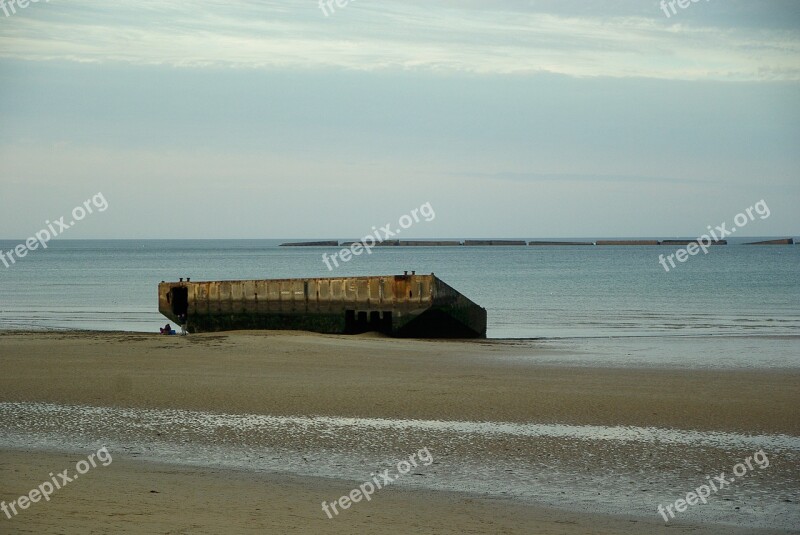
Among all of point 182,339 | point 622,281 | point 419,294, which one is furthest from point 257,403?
point 622,281

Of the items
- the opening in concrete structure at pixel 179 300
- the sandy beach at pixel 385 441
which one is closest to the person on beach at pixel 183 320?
the opening in concrete structure at pixel 179 300

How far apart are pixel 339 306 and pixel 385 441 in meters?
14.3

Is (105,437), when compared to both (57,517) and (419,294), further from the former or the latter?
(419,294)

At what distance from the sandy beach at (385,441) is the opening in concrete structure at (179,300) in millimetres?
8160

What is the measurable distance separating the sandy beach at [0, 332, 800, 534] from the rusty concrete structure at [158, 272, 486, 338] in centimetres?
532

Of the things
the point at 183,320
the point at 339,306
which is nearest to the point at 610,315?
the point at 339,306

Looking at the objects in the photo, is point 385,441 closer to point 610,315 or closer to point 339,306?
point 339,306

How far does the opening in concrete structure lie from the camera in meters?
27.7

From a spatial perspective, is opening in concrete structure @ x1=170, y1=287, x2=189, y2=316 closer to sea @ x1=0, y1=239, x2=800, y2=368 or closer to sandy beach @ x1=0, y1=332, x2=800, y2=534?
sea @ x1=0, y1=239, x2=800, y2=368

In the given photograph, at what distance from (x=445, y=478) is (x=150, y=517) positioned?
10.4 feet

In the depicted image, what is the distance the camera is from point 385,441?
11.2 metres

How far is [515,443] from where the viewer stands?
36.3 feet

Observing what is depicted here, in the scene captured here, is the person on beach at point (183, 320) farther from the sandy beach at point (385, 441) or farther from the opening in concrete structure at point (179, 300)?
the sandy beach at point (385, 441)

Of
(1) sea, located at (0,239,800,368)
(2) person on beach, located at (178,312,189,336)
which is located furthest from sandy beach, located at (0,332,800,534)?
(2) person on beach, located at (178,312,189,336)
